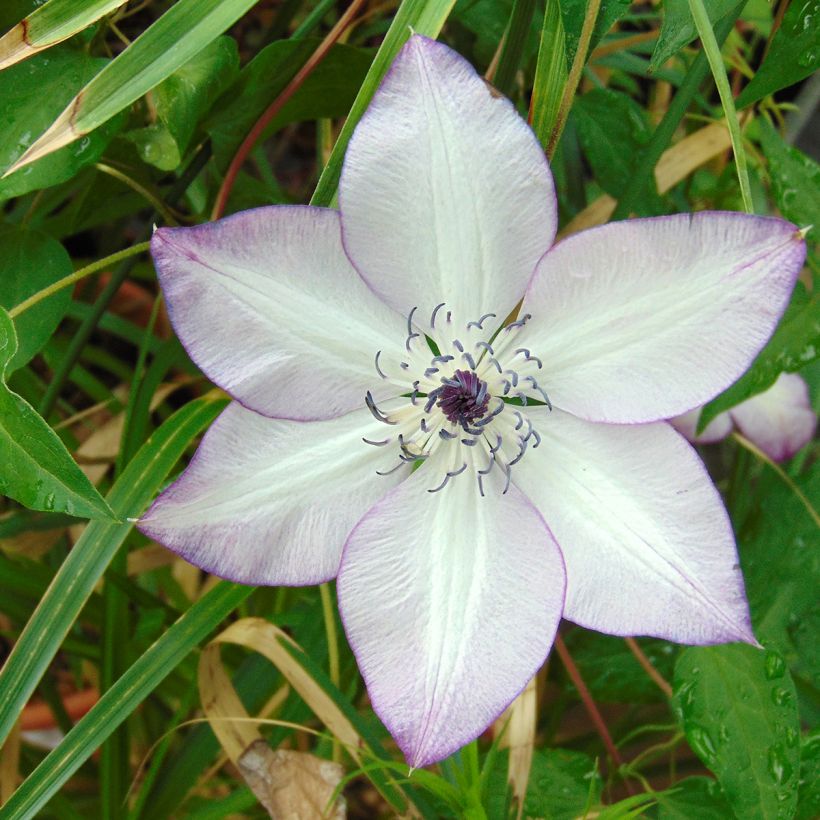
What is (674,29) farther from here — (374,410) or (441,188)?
(374,410)

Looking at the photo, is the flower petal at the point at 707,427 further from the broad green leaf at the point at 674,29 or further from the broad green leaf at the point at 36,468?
the broad green leaf at the point at 36,468

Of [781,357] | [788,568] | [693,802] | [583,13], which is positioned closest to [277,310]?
[583,13]

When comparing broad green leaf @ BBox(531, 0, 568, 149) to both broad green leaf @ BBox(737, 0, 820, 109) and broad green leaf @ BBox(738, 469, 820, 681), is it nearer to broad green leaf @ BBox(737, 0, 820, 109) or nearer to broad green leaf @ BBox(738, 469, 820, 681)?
broad green leaf @ BBox(737, 0, 820, 109)

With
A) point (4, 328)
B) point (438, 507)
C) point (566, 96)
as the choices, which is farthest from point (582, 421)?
point (4, 328)

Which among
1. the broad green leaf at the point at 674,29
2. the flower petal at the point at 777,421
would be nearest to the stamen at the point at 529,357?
the broad green leaf at the point at 674,29

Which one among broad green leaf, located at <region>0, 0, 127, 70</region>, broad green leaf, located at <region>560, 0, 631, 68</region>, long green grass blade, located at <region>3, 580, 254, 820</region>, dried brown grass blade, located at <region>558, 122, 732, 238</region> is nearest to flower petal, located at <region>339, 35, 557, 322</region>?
broad green leaf, located at <region>560, 0, 631, 68</region>

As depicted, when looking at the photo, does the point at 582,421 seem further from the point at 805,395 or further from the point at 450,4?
the point at 805,395
